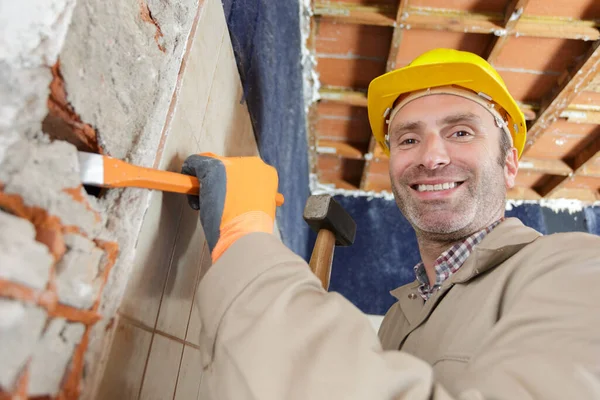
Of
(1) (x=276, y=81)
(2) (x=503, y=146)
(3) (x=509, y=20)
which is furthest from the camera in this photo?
(3) (x=509, y=20)

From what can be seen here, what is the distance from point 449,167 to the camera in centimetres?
152

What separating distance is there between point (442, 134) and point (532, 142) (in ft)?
8.48

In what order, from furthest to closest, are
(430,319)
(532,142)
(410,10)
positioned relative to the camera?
(532,142)
(410,10)
(430,319)

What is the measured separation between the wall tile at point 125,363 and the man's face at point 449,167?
1020 mm

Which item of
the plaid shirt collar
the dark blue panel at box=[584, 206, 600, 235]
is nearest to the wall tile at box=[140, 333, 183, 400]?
the plaid shirt collar

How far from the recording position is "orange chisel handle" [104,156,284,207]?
2.43ft

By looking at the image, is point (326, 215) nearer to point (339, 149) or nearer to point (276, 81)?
point (276, 81)

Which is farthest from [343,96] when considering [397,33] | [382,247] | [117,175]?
[117,175]

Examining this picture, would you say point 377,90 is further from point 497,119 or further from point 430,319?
point 430,319

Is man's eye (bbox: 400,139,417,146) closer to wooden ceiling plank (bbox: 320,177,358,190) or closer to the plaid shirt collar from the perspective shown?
the plaid shirt collar

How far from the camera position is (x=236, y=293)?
0.75 metres

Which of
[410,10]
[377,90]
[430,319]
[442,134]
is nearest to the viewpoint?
[430,319]

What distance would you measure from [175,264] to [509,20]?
2551 mm

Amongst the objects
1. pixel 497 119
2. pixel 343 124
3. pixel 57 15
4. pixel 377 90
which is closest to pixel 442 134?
pixel 497 119
